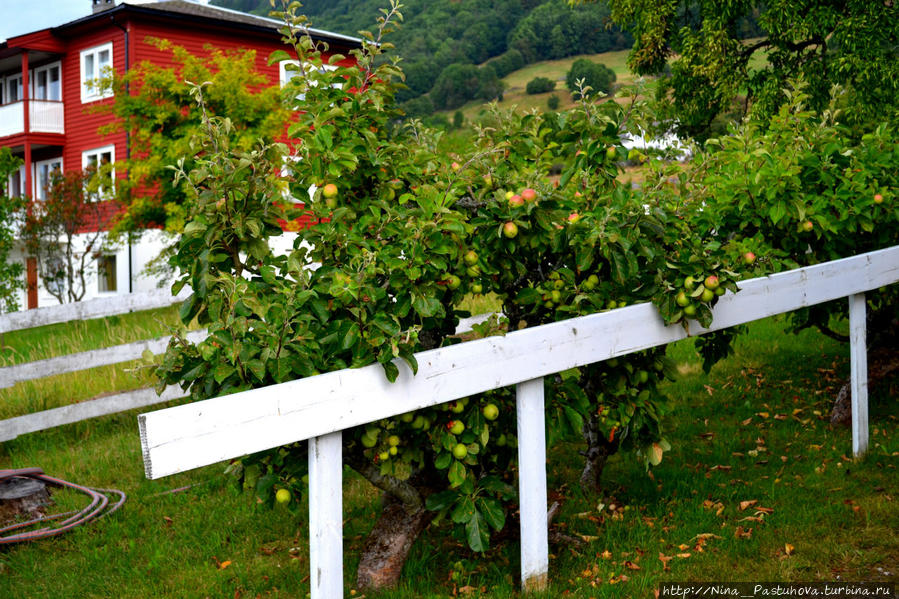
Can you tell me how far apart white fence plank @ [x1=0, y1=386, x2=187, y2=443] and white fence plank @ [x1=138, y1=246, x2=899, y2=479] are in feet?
13.6

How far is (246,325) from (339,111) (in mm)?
961

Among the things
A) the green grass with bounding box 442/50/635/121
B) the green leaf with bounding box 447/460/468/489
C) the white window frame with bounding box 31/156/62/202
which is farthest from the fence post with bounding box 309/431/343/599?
the green grass with bounding box 442/50/635/121

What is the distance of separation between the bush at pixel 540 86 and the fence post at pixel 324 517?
70.8 m

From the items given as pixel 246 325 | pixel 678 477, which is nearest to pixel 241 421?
pixel 246 325

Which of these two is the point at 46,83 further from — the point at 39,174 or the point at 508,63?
the point at 508,63

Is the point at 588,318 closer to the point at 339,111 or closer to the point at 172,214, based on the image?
the point at 339,111

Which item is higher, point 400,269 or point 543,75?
point 543,75

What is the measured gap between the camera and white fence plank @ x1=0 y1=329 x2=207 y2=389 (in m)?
6.90

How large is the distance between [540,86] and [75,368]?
2648 inches

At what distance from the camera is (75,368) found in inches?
282

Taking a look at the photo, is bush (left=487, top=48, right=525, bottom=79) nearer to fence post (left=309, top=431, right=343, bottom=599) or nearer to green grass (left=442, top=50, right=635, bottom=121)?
green grass (left=442, top=50, right=635, bottom=121)

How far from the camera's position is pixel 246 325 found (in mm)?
2832

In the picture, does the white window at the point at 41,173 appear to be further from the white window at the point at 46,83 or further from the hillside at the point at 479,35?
the hillside at the point at 479,35

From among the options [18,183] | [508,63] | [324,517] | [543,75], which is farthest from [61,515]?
[508,63]
